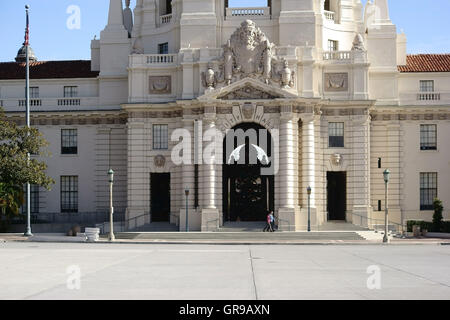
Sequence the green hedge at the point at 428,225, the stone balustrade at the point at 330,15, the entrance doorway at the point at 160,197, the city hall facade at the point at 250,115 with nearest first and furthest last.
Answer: the green hedge at the point at 428,225, the city hall facade at the point at 250,115, the entrance doorway at the point at 160,197, the stone balustrade at the point at 330,15

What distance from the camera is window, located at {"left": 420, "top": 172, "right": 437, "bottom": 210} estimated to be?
2265 inches

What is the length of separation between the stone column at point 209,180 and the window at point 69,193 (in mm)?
12731

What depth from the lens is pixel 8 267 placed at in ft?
87.1

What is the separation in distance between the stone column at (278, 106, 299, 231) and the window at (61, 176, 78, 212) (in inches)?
701

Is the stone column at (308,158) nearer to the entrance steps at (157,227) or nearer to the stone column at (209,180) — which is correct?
the stone column at (209,180)

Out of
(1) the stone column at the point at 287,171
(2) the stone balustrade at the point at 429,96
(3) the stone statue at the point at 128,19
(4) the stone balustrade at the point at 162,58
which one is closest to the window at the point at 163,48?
(4) the stone balustrade at the point at 162,58

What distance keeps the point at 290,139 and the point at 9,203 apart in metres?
21.4

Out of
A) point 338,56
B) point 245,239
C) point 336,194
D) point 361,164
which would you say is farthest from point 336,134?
point 245,239

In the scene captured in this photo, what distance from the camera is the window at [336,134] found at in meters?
55.4

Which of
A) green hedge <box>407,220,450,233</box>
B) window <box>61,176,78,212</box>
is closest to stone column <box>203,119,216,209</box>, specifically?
Answer: window <box>61,176,78,212</box>

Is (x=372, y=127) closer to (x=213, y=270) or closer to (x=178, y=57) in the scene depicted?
(x=178, y=57)

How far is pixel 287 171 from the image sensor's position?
52.4 metres

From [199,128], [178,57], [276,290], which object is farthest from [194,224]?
[276,290]

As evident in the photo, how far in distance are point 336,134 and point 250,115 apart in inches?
285
